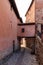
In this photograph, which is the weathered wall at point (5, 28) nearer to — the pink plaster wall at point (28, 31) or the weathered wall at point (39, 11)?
the weathered wall at point (39, 11)

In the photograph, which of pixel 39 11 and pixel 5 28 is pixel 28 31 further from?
pixel 5 28

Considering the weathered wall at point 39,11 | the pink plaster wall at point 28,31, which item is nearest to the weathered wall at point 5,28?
the weathered wall at point 39,11

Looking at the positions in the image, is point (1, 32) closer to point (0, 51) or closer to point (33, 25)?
point (0, 51)

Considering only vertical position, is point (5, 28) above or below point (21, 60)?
above

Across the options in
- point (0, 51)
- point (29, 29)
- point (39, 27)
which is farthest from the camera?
point (29, 29)

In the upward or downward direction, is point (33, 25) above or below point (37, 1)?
below

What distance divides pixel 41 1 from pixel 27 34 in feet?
15.3

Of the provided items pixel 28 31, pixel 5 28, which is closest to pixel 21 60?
pixel 5 28

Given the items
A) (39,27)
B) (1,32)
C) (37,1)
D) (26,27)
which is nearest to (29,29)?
(26,27)

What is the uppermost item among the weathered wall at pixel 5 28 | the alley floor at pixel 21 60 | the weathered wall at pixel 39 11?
the weathered wall at pixel 39 11

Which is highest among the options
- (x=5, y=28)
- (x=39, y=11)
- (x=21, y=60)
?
(x=39, y=11)

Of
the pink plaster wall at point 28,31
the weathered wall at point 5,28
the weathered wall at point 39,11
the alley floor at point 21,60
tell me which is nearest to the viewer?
the weathered wall at point 5,28

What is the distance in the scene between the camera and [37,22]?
20.4m

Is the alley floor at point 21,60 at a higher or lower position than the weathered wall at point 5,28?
lower
